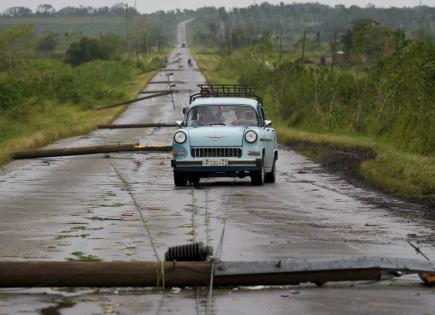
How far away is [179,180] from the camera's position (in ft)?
68.5

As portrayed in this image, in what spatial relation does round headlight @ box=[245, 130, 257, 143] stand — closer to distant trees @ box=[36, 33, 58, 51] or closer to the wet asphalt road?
the wet asphalt road

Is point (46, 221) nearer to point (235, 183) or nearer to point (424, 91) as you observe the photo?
point (235, 183)

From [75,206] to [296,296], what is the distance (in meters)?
8.21

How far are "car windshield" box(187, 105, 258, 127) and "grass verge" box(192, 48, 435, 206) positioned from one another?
270 cm

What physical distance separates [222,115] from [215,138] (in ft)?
4.20

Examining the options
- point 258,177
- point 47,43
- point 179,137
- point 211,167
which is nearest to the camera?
point 211,167

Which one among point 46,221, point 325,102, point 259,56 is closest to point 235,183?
point 46,221

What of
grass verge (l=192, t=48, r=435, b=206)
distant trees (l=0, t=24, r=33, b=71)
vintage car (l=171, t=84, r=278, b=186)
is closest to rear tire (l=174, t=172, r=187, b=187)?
vintage car (l=171, t=84, r=278, b=186)

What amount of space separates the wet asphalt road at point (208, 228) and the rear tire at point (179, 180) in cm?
42

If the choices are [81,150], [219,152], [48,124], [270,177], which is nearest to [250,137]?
[219,152]

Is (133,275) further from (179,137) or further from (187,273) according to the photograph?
(179,137)

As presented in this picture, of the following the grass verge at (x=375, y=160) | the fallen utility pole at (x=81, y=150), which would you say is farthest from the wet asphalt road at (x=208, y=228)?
the fallen utility pole at (x=81, y=150)

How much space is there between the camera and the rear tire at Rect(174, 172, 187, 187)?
20.8m

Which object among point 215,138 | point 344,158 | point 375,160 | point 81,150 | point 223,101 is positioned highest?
point 223,101
